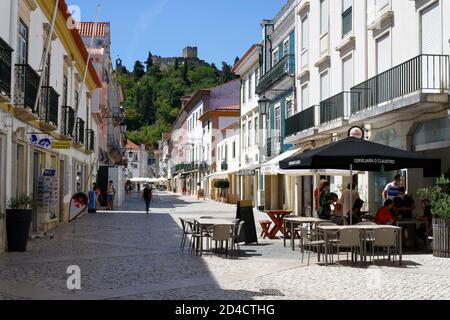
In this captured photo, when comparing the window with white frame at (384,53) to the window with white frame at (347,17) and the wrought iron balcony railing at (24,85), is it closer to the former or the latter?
the window with white frame at (347,17)

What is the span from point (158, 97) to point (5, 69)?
132537 mm

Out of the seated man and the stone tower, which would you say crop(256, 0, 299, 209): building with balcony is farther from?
the stone tower

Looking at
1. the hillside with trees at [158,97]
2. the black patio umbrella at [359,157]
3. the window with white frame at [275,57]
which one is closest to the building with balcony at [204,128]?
the window with white frame at [275,57]

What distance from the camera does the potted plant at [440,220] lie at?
40.4 feet

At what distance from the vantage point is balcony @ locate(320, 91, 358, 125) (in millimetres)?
20328

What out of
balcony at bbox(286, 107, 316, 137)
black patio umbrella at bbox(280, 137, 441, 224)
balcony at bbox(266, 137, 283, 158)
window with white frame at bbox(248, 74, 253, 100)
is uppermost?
window with white frame at bbox(248, 74, 253, 100)

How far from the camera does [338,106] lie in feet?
68.5

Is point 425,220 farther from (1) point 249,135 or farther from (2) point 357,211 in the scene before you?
(1) point 249,135

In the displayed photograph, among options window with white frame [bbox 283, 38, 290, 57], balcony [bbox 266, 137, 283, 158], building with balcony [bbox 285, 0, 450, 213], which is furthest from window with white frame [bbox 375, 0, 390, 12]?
balcony [bbox 266, 137, 283, 158]

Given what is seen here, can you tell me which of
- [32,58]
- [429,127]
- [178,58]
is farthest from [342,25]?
[178,58]

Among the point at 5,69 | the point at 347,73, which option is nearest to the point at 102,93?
the point at 347,73

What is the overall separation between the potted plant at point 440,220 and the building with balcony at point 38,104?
869cm

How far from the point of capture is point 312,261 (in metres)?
12.0
